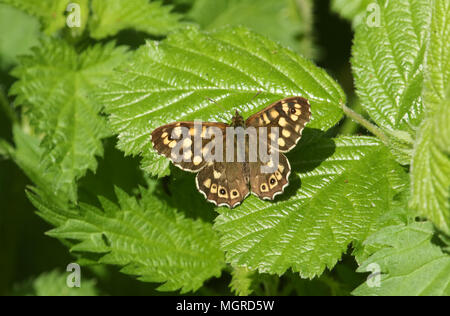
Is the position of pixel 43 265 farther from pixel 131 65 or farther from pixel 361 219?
pixel 361 219

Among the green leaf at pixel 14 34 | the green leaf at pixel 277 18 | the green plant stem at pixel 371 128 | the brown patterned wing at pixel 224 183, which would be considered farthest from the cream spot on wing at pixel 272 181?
the green leaf at pixel 14 34

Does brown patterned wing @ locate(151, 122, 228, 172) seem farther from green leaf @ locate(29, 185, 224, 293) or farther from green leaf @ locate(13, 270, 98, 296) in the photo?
green leaf @ locate(13, 270, 98, 296)

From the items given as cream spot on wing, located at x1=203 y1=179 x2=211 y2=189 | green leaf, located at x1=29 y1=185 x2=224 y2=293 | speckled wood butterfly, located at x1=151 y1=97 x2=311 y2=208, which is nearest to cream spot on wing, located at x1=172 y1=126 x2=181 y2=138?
speckled wood butterfly, located at x1=151 y1=97 x2=311 y2=208

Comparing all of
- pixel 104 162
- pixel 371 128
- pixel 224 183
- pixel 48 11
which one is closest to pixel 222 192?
pixel 224 183

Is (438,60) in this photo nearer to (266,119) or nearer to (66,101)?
(266,119)

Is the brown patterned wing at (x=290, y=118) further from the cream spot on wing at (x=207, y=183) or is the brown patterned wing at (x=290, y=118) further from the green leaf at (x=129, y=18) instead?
the green leaf at (x=129, y=18)
